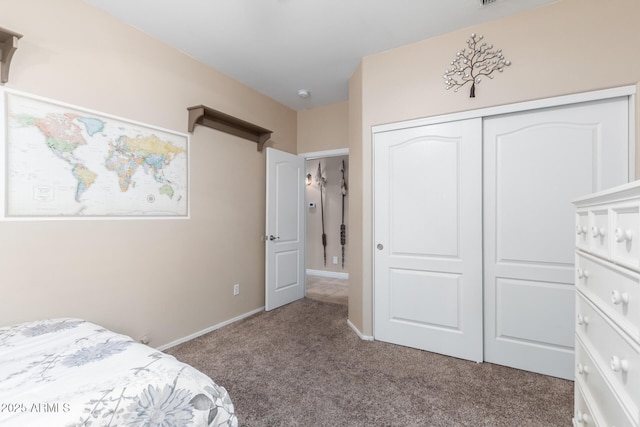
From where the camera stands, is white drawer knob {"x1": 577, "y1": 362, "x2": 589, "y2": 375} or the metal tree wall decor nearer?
white drawer knob {"x1": 577, "y1": 362, "x2": 589, "y2": 375}

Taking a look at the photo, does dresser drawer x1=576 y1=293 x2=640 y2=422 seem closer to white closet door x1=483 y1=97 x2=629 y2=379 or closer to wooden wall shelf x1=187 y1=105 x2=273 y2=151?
white closet door x1=483 y1=97 x2=629 y2=379

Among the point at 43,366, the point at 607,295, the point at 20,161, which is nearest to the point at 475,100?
the point at 607,295

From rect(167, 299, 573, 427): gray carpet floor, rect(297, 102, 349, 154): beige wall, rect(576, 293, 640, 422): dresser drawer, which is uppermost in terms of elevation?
rect(297, 102, 349, 154): beige wall

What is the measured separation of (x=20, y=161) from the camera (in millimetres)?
1760

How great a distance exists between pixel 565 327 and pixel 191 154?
10.7 ft

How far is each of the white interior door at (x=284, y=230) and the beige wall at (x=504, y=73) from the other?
3.40 ft

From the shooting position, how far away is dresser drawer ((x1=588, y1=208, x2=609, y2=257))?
40.6 inches

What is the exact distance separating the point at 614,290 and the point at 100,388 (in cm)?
166

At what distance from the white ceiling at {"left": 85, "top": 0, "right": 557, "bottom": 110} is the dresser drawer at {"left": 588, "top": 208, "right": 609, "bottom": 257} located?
5.78ft

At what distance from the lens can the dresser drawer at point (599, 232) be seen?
103cm

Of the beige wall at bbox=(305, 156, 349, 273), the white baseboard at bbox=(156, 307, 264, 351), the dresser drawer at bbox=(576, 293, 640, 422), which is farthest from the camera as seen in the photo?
the beige wall at bbox=(305, 156, 349, 273)

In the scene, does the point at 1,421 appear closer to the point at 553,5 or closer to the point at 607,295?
the point at 607,295

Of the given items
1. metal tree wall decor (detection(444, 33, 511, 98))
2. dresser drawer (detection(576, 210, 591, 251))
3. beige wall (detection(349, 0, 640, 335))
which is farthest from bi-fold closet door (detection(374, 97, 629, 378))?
dresser drawer (detection(576, 210, 591, 251))

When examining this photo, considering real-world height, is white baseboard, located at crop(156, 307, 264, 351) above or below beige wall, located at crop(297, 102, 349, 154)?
below
